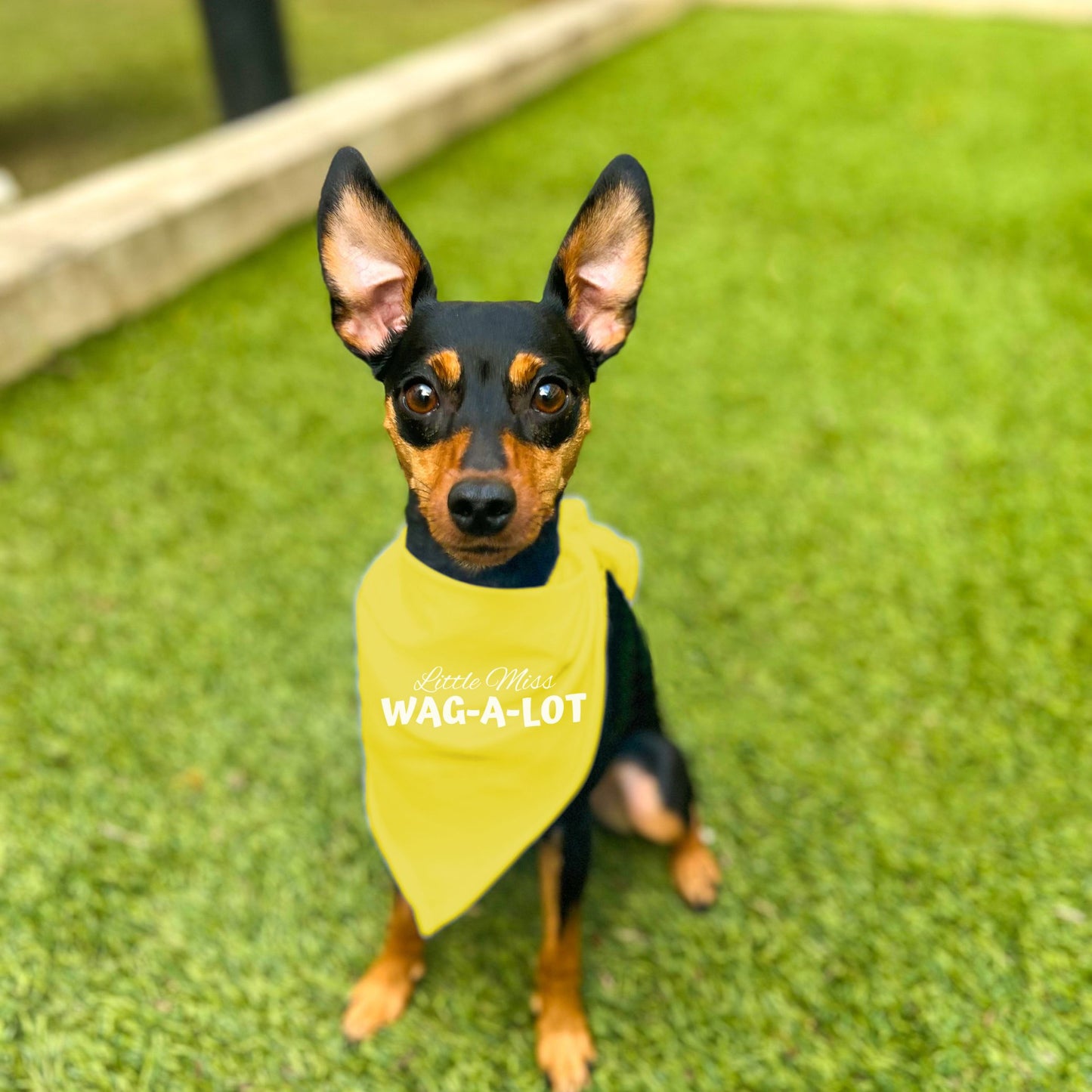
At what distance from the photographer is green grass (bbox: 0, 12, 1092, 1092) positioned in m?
2.14

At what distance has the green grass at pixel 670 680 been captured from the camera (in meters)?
2.14

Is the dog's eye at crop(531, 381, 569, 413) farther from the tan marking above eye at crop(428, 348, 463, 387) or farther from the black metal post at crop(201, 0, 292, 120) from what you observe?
the black metal post at crop(201, 0, 292, 120)

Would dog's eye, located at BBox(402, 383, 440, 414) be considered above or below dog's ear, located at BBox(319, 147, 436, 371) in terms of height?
below

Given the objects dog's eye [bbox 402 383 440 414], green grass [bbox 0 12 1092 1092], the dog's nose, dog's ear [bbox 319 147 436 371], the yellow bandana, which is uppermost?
dog's ear [bbox 319 147 436 371]

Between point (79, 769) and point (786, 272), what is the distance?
14.7ft

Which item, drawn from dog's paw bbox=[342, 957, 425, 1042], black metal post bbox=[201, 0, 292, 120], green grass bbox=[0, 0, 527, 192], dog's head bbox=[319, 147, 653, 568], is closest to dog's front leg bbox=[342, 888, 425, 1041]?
dog's paw bbox=[342, 957, 425, 1042]

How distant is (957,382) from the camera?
14.3 feet

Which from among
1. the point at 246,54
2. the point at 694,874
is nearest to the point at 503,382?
the point at 694,874

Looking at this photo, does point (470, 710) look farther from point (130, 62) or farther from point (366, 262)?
point (130, 62)

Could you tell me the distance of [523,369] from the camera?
169 cm

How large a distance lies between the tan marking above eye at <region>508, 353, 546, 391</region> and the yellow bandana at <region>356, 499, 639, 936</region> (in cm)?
41

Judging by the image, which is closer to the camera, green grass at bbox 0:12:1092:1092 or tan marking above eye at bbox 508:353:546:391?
tan marking above eye at bbox 508:353:546:391

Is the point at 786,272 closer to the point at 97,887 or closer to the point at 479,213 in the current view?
the point at 479,213

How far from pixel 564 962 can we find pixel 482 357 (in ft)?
4.51
